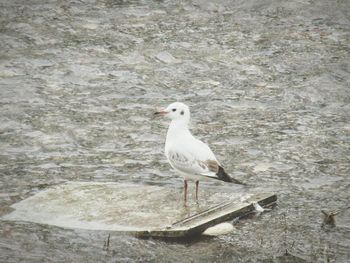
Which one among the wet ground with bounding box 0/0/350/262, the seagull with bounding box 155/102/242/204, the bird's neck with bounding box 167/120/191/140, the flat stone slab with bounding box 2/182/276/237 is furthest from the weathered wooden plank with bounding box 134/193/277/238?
the bird's neck with bounding box 167/120/191/140

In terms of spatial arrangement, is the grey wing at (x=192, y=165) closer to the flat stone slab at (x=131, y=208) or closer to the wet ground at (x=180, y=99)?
the flat stone slab at (x=131, y=208)

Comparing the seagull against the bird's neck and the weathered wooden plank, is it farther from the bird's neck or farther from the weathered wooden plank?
the weathered wooden plank

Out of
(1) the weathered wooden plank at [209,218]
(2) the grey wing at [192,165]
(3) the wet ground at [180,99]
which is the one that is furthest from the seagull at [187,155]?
(3) the wet ground at [180,99]

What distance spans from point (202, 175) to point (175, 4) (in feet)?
23.7

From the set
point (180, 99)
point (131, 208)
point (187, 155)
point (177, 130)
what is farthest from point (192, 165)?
point (180, 99)

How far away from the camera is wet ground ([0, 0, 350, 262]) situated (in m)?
6.49

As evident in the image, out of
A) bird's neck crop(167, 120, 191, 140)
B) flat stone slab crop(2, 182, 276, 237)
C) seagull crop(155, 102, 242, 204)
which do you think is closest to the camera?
flat stone slab crop(2, 182, 276, 237)

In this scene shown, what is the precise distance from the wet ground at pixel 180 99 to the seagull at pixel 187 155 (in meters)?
0.57

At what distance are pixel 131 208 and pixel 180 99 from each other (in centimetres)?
353

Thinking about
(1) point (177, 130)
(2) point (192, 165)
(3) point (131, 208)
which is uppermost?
(1) point (177, 130)

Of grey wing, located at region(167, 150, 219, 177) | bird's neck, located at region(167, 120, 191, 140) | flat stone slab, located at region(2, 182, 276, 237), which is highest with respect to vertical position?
bird's neck, located at region(167, 120, 191, 140)

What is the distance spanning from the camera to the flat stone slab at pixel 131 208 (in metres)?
6.64

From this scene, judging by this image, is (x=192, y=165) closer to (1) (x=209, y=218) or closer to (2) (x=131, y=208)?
(1) (x=209, y=218)

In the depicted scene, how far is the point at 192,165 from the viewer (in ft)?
23.2
